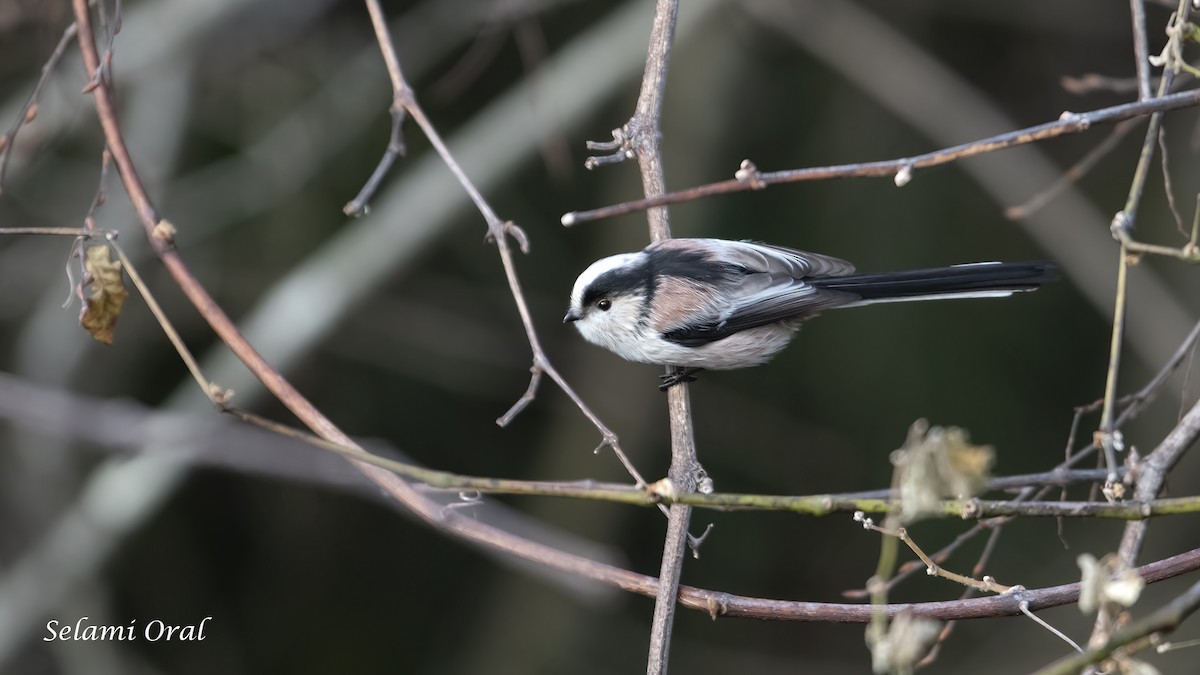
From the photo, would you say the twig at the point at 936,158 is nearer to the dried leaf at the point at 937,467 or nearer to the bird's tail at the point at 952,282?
the dried leaf at the point at 937,467

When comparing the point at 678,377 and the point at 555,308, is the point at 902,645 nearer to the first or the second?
the point at 678,377

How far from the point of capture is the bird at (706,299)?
105 inches

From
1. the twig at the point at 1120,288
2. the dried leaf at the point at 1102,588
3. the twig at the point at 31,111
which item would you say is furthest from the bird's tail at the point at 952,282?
the twig at the point at 31,111

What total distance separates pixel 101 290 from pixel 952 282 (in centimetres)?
174

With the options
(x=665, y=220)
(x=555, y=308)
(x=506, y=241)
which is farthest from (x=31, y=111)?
(x=555, y=308)

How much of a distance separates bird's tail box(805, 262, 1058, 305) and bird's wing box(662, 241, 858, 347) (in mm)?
71

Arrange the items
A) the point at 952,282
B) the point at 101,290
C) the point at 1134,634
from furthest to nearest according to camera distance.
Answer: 1. the point at 952,282
2. the point at 101,290
3. the point at 1134,634

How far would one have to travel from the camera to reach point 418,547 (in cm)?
527

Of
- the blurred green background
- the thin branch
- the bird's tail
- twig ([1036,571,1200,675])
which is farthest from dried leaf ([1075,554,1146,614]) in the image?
the blurred green background

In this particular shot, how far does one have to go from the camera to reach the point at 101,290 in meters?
1.80

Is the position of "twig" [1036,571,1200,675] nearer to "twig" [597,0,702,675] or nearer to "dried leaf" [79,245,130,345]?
"twig" [597,0,702,675]

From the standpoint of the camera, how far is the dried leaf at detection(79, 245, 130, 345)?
70.2 inches

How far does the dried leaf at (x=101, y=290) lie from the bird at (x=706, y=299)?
124cm

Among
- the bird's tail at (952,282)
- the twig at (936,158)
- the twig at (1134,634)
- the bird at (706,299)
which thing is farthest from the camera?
the bird at (706,299)
